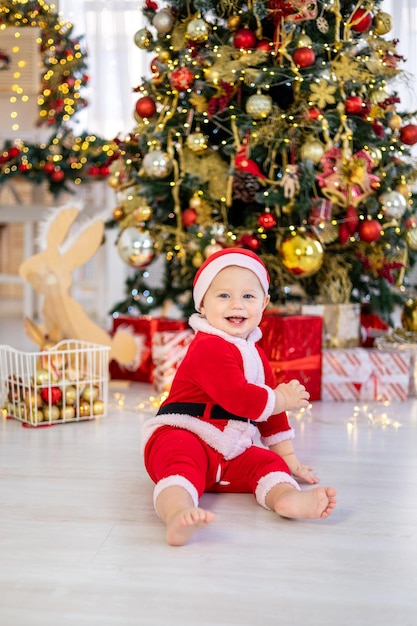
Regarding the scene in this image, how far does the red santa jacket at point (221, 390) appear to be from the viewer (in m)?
1.54

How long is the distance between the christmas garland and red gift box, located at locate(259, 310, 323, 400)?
2174 mm

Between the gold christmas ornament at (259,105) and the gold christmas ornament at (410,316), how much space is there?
865 millimetres

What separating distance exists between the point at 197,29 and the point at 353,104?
0.56 meters

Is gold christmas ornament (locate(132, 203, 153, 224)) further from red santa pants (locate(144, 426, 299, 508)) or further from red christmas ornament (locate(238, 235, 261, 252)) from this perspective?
red santa pants (locate(144, 426, 299, 508))

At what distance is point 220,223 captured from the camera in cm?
274

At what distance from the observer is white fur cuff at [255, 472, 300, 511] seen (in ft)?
4.89

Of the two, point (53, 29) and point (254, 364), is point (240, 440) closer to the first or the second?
point (254, 364)

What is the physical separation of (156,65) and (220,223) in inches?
24.0

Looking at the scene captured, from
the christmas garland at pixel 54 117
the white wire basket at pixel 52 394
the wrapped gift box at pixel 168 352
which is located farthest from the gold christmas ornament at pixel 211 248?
the christmas garland at pixel 54 117

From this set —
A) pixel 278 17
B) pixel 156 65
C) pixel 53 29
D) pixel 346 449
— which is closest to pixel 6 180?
pixel 53 29

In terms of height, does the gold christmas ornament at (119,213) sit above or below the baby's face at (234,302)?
above

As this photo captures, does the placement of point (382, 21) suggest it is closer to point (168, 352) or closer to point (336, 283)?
point (336, 283)

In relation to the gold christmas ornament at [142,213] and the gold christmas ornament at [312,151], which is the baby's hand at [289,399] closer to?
the gold christmas ornament at [312,151]

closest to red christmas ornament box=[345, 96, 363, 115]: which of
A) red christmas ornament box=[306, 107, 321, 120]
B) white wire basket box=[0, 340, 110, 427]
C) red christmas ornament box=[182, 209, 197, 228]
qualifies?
red christmas ornament box=[306, 107, 321, 120]
